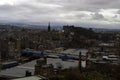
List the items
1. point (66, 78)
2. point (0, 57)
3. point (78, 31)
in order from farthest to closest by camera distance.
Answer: point (78, 31) < point (0, 57) < point (66, 78)

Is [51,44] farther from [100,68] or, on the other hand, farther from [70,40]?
[100,68]

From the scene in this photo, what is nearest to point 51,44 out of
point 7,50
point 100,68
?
point 7,50

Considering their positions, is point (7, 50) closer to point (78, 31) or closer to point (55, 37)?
point (55, 37)

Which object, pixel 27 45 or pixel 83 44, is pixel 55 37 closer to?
pixel 83 44

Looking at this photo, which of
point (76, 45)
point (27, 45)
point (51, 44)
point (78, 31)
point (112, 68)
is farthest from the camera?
point (78, 31)

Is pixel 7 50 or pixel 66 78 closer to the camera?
pixel 66 78

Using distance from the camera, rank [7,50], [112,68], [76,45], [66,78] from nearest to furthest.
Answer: [66,78] → [112,68] → [7,50] → [76,45]

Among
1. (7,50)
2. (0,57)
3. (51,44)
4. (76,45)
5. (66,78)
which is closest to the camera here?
(66,78)

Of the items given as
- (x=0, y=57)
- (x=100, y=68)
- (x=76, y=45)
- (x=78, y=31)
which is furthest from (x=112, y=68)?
(x=78, y=31)

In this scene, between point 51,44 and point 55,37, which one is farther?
point 55,37
